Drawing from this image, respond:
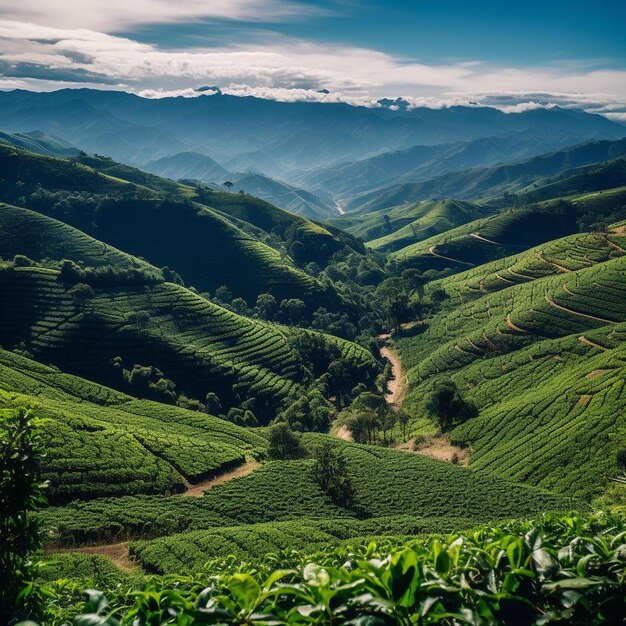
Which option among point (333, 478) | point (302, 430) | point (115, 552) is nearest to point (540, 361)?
point (302, 430)

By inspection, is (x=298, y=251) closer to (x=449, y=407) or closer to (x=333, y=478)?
(x=449, y=407)

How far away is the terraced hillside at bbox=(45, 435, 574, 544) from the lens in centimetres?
3953

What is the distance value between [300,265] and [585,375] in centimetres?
12406

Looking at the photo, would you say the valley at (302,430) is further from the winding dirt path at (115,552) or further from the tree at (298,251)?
the tree at (298,251)

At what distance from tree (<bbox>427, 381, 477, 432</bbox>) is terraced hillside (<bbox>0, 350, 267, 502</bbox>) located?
26.7 metres

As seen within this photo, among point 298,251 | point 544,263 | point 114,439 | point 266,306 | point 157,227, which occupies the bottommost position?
point 266,306

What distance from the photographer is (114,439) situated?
54281 millimetres

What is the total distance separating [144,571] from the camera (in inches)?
1258

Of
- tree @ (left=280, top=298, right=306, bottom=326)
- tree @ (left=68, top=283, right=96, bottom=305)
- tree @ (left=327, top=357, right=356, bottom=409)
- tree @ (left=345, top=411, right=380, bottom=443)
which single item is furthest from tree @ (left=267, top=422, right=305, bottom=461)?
tree @ (left=280, top=298, right=306, bottom=326)

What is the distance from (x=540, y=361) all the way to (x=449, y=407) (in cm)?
2365

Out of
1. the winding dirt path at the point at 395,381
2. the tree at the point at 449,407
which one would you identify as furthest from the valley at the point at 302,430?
the winding dirt path at the point at 395,381

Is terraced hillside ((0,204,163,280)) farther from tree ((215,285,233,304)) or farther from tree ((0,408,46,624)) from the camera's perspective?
tree ((0,408,46,624))

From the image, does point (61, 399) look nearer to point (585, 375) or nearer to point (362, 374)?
point (362, 374)

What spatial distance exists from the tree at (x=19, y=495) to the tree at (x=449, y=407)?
73.6m
